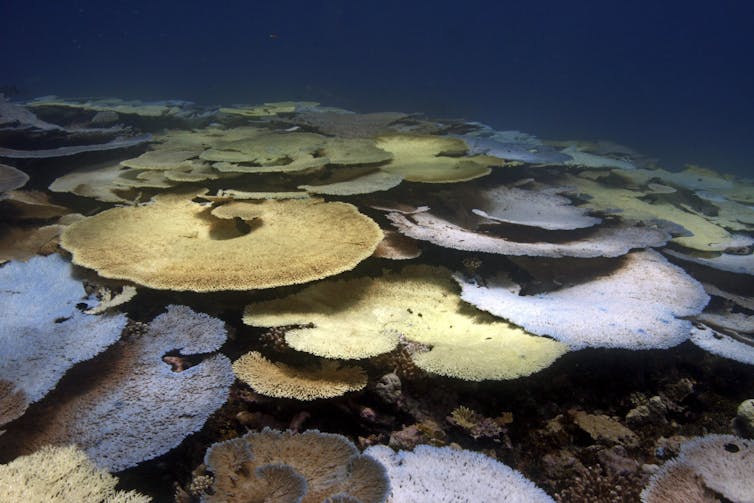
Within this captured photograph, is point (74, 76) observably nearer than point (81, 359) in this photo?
No

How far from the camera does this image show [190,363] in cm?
271

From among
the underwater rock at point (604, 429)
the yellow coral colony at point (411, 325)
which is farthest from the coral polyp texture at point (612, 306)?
the underwater rock at point (604, 429)

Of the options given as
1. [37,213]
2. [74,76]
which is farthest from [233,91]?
[37,213]

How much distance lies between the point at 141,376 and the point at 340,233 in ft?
5.77

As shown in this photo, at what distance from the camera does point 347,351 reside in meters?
2.58

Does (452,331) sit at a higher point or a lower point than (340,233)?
lower

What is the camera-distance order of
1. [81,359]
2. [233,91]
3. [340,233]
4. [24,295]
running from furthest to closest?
[233,91] → [340,233] → [24,295] → [81,359]

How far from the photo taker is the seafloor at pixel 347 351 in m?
2.07

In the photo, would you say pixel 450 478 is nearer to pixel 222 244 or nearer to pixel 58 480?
pixel 58 480

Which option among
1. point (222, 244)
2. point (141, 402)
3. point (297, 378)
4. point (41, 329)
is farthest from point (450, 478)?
point (41, 329)

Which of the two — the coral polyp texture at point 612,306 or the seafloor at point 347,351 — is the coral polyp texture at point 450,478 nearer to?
the seafloor at point 347,351

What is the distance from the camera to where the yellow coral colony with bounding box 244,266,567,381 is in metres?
2.59

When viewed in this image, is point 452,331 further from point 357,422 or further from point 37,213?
point 37,213

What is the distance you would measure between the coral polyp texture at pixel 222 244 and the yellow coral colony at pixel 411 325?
35 centimetres
